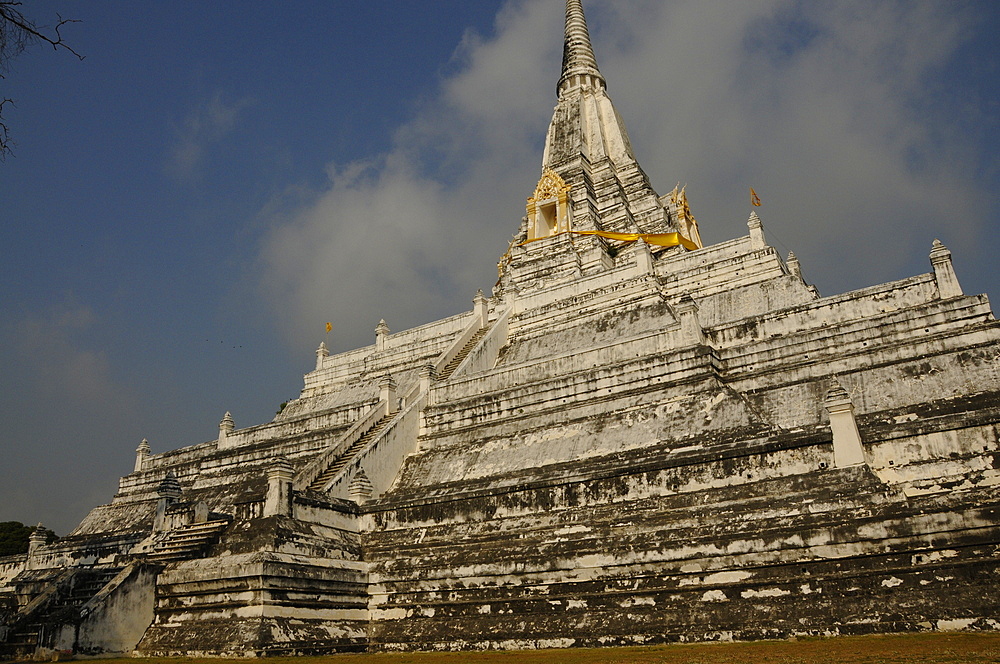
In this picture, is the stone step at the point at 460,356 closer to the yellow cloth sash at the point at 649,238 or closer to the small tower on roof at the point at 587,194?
the small tower on roof at the point at 587,194

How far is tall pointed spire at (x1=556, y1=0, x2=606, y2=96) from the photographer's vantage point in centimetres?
5391

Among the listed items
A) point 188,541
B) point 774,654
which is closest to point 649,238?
point 188,541

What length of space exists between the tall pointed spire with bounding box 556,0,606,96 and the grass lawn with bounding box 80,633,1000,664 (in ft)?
150

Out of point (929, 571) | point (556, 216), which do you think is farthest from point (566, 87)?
point (929, 571)

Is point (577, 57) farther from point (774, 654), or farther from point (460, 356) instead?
point (774, 654)

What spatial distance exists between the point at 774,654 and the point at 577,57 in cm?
5024

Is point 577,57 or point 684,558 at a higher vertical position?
point 577,57

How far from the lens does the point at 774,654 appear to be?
11344 millimetres

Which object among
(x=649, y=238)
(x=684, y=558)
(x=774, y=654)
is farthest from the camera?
(x=649, y=238)

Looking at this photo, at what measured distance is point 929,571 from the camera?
12.8 m

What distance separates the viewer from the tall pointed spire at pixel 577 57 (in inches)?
2122

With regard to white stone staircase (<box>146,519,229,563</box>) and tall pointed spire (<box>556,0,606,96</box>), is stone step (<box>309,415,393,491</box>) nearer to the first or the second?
white stone staircase (<box>146,519,229,563</box>)

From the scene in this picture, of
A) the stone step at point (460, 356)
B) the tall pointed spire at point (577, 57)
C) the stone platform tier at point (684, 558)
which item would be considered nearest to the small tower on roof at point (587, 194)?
the tall pointed spire at point (577, 57)

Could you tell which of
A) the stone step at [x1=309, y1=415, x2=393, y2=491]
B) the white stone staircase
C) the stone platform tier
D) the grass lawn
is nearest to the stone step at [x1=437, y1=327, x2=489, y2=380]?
the stone step at [x1=309, y1=415, x2=393, y2=491]
